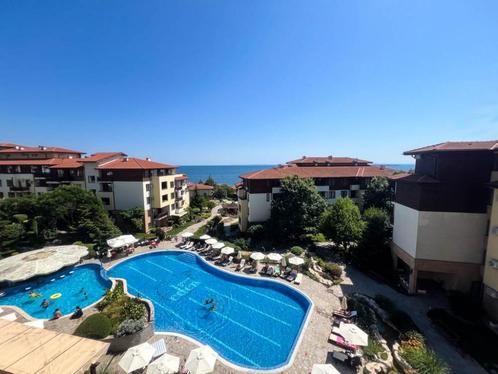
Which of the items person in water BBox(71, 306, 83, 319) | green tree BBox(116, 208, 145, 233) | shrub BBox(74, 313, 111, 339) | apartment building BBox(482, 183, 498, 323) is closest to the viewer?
shrub BBox(74, 313, 111, 339)

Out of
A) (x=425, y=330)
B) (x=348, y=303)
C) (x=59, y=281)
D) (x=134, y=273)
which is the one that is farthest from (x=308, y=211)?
(x=59, y=281)

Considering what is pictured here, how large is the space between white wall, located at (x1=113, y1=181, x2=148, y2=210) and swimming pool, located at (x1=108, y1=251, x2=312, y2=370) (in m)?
12.1

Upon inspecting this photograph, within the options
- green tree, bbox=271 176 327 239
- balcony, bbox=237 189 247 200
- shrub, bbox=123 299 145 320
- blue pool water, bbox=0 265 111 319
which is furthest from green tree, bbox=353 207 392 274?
blue pool water, bbox=0 265 111 319

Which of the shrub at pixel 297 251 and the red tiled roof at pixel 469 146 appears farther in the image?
the shrub at pixel 297 251

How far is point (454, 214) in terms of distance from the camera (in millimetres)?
18953

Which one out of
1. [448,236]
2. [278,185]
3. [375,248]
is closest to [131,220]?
[278,185]

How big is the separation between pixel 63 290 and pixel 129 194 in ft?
59.4

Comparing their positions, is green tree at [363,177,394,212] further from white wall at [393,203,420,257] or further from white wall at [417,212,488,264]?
white wall at [417,212,488,264]

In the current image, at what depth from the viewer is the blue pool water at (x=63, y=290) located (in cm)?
1888

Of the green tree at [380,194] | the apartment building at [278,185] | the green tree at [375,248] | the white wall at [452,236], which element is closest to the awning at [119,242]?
the apartment building at [278,185]

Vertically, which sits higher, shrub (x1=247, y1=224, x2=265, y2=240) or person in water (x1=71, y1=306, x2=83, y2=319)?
shrub (x1=247, y1=224, x2=265, y2=240)

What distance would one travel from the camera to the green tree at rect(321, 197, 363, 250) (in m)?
26.8

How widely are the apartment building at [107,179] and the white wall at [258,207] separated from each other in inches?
618

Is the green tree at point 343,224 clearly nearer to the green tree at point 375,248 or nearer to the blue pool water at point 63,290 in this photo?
the green tree at point 375,248
